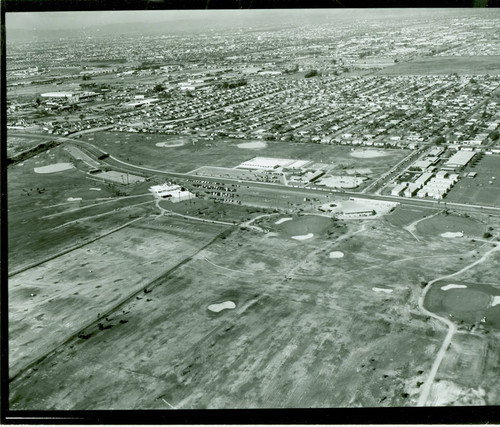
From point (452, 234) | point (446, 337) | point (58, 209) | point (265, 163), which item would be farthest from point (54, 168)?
point (446, 337)

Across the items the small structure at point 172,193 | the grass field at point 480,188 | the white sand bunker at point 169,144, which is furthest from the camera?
the white sand bunker at point 169,144

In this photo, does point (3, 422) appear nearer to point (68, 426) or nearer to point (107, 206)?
point (68, 426)

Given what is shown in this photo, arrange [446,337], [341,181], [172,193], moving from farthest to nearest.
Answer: [341,181]
[172,193]
[446,337]

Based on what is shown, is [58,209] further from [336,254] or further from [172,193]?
[336,254]

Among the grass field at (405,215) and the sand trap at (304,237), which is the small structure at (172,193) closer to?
the sand trap at (304,237)

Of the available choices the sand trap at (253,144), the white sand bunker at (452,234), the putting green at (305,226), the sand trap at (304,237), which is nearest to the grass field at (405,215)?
the white sand bunker at (452,234)

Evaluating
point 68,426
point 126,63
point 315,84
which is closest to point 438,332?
point 68,426

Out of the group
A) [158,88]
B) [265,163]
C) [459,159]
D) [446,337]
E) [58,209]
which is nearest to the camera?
[446,337]
